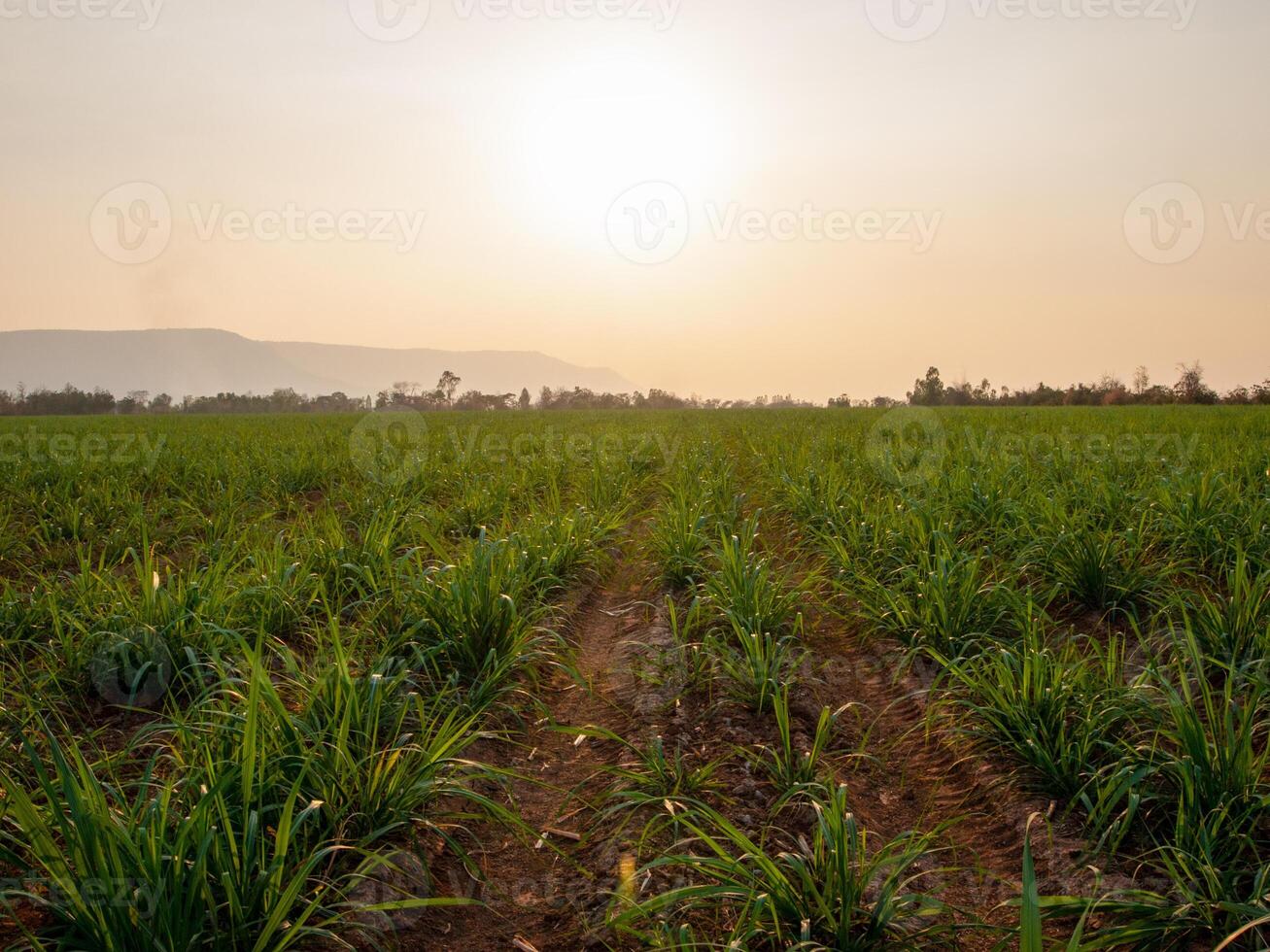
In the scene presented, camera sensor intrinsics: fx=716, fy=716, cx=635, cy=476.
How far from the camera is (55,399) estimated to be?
204ft

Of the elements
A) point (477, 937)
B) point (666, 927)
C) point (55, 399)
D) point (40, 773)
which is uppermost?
point (55, 399)

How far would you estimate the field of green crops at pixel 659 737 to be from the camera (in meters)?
1.77

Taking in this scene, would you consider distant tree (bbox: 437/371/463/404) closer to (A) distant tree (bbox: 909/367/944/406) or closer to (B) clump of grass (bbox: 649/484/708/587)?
(A) distant tree (bbox: 909/367/944/406)

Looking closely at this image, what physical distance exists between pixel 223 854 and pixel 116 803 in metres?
0.57

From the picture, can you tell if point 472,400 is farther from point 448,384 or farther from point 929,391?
point 929,391

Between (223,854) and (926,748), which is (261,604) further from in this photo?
(926,748)

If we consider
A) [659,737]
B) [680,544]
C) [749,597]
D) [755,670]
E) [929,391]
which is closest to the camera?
[659,737]

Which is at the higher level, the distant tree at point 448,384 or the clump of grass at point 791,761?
the distant tree at point 448,384

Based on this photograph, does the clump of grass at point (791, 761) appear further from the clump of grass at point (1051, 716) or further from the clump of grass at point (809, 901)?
the clump of grass at point (1051, 716)

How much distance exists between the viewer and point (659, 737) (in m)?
2.54

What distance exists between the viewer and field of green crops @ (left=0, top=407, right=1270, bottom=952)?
1767 mm

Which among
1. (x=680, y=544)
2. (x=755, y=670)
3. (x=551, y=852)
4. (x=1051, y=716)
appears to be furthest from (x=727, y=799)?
(x=680, y=544)

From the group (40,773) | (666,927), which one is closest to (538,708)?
(666,927)

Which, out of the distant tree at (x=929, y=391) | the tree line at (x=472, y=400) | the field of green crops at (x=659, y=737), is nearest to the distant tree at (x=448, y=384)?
the tree line at (x=472, y=400)
